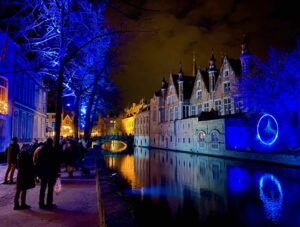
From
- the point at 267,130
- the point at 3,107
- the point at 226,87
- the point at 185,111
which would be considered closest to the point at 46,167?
the point at 3,107

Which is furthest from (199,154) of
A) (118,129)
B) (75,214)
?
(118,129)

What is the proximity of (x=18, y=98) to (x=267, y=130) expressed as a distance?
2543 cm

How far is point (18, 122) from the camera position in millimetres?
24734

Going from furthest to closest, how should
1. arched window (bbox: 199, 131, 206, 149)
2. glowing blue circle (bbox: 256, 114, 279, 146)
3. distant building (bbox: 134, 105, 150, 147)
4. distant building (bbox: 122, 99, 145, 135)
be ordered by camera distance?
1. distant building (bbox: 122, 99, 145, 135)
2. distant building (bbox: 134, 105, 150, 147)
3. arched window (bbox: 199, 131, 206, 149)
4. glowing blue circle (bbox: 256, 114, 279, 146)

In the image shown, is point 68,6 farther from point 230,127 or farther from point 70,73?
point 230,127

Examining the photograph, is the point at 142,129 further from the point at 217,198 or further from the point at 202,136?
the point at 217,198

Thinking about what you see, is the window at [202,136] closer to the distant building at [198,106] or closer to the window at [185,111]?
the distant building at [198,106]

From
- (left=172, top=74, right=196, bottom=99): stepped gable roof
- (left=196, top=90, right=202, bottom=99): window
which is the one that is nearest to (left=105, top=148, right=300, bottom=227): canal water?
(left=196, top=90, right=202, bottom=99): window

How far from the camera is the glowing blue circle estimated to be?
3177 cm

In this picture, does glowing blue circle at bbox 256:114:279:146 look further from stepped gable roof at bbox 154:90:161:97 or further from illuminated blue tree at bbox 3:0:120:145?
stepped gable roof at bbox 154:90:161:97

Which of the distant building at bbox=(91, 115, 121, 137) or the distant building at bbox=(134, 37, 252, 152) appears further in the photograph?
the distant building at bbox=(91, 115, 121, 137)

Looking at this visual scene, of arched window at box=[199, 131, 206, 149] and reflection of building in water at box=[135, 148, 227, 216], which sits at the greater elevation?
arched window at box=[199, 131, 206, 149]

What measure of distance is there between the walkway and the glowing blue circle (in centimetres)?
2503

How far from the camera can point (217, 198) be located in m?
16.3
